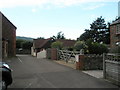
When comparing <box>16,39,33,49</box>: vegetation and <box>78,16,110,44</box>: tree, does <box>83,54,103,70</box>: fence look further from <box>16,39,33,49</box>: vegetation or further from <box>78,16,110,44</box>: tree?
<box>16,39,33,49</box>: vegetation

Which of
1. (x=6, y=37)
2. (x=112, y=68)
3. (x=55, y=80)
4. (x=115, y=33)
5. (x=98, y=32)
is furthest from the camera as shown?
(x=98, y=32)

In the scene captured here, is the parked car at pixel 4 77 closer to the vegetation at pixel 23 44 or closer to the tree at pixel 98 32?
the tree at pixel 98 32

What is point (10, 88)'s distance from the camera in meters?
8.88

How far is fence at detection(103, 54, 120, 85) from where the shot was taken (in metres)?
10.7

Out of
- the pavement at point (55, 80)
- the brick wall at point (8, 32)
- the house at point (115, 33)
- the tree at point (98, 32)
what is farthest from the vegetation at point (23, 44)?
the pavement at point (55, 80)

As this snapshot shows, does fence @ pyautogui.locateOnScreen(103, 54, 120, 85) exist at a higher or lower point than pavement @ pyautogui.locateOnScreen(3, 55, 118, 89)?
higher

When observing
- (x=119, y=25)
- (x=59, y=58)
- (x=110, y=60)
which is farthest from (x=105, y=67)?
(x=119, y=25)

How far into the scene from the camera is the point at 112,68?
36.9 ft

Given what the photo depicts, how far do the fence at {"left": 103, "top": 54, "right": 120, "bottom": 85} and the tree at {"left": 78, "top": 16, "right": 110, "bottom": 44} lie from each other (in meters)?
51.7

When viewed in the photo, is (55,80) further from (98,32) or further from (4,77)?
(98,32)

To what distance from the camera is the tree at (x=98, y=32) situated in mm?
64550

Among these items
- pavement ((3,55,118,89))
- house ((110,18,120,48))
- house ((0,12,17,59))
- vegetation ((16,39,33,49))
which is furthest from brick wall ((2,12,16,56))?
vegetation ((16,39,33,49))

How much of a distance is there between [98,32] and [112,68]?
56.6 metres

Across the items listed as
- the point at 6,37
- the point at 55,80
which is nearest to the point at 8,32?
the point at 6,37
